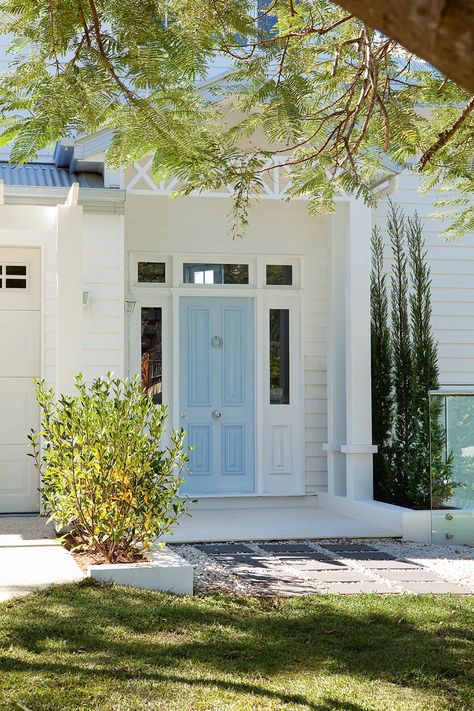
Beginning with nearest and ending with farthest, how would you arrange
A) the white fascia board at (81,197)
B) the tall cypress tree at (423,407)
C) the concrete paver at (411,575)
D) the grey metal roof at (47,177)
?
1. the concrete paver at (411,575)
2. the tall cypress tree at (423,407)
3. the white fascia board at (81,197)
4. the grey metal roof at (47,177)

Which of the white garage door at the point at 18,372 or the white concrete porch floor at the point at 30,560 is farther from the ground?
the white garage door at the point at 18,372

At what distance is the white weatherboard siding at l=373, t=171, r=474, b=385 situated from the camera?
11883 millimetres

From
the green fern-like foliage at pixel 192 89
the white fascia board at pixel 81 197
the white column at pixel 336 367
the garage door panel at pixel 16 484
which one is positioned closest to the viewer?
the green fern-like foliage at pixel 192 89

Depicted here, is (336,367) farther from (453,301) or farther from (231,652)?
(231,652)

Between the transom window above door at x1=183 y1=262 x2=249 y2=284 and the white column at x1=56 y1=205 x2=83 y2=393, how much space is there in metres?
3.18

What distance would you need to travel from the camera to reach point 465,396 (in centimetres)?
934

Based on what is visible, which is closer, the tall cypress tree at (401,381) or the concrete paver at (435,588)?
the concrete paver at (435,588)

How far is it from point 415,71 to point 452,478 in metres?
4.60

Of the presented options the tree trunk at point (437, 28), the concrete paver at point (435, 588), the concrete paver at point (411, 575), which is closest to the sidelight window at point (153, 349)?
the concrete paver at point (411, 575)

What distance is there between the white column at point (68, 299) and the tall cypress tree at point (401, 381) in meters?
3.86

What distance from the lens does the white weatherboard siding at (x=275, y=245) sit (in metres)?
11.2

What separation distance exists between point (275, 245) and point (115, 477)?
573cm

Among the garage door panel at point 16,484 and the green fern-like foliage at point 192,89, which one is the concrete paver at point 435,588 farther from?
the garage door panel at point 16,484

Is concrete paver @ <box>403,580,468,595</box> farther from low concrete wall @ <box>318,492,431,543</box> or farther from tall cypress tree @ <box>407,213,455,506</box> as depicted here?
tall cypress tree @ <box>407,213,455,506</box>
